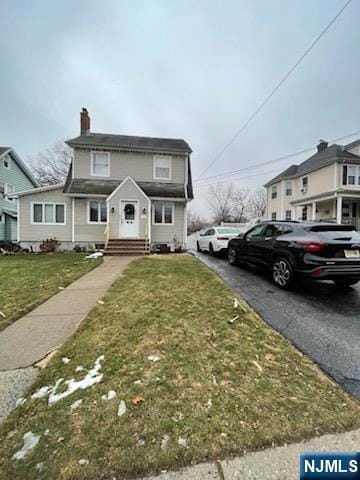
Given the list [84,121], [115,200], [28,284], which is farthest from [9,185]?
[28,284]

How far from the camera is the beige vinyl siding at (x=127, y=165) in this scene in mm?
14625

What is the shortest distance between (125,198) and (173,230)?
11.5 ft

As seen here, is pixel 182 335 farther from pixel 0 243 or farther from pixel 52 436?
pixel 0 243

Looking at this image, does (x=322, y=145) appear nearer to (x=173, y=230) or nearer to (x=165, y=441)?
(x=173, y=230)

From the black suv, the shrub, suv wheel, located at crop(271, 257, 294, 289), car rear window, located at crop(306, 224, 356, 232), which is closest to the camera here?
the black suv

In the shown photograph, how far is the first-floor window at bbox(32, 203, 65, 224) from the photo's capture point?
1448 centimetres

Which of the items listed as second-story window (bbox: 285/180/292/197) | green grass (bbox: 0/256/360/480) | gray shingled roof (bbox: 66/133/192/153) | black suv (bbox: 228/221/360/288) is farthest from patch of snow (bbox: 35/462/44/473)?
second-story window (bbox: 285/180/292/197)

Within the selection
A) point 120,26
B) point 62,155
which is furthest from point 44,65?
point 62,155

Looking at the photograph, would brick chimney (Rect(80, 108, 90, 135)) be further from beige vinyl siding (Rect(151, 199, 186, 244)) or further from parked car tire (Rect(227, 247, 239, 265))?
parked car tire (Rect(227, 247, 239, 265))

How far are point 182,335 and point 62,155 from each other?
3857cm

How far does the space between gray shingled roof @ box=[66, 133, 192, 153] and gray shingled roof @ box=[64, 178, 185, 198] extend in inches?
82.6

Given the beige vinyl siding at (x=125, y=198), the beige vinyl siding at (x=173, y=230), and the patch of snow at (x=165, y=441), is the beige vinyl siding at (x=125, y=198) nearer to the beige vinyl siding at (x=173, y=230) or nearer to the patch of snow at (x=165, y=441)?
the beige vinyl siding at (x=173, y=230)

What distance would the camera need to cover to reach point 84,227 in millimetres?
14414

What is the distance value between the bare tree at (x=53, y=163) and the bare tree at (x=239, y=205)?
29076 millimetres
